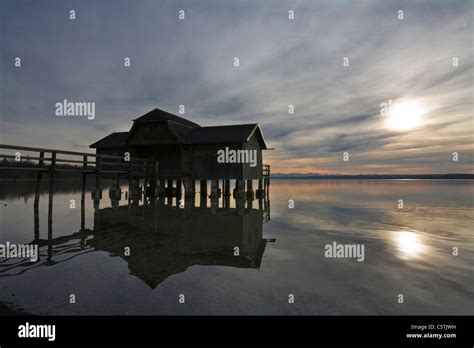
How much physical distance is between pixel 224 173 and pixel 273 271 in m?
17.4

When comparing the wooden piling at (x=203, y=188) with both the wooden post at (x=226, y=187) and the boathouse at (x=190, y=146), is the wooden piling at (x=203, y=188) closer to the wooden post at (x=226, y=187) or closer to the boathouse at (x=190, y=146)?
the boathouse at (x=190, y=146)

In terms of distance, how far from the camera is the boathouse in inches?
919

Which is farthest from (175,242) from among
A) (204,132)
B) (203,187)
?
(203,187)

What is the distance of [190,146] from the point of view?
24922 millimetres

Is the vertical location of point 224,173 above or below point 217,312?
above

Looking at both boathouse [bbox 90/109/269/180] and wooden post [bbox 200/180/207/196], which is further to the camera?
wooden post [bbox 200/180/207/196]

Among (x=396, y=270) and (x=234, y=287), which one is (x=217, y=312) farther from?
(x=396, y=270)

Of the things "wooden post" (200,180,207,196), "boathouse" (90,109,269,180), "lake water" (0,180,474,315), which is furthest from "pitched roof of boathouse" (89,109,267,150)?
"lake water" (0,180,474,315)

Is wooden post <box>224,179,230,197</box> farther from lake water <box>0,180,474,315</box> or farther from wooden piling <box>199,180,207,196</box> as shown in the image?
lake water <box>0,180,474,315</box>

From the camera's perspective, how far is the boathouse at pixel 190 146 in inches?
919
